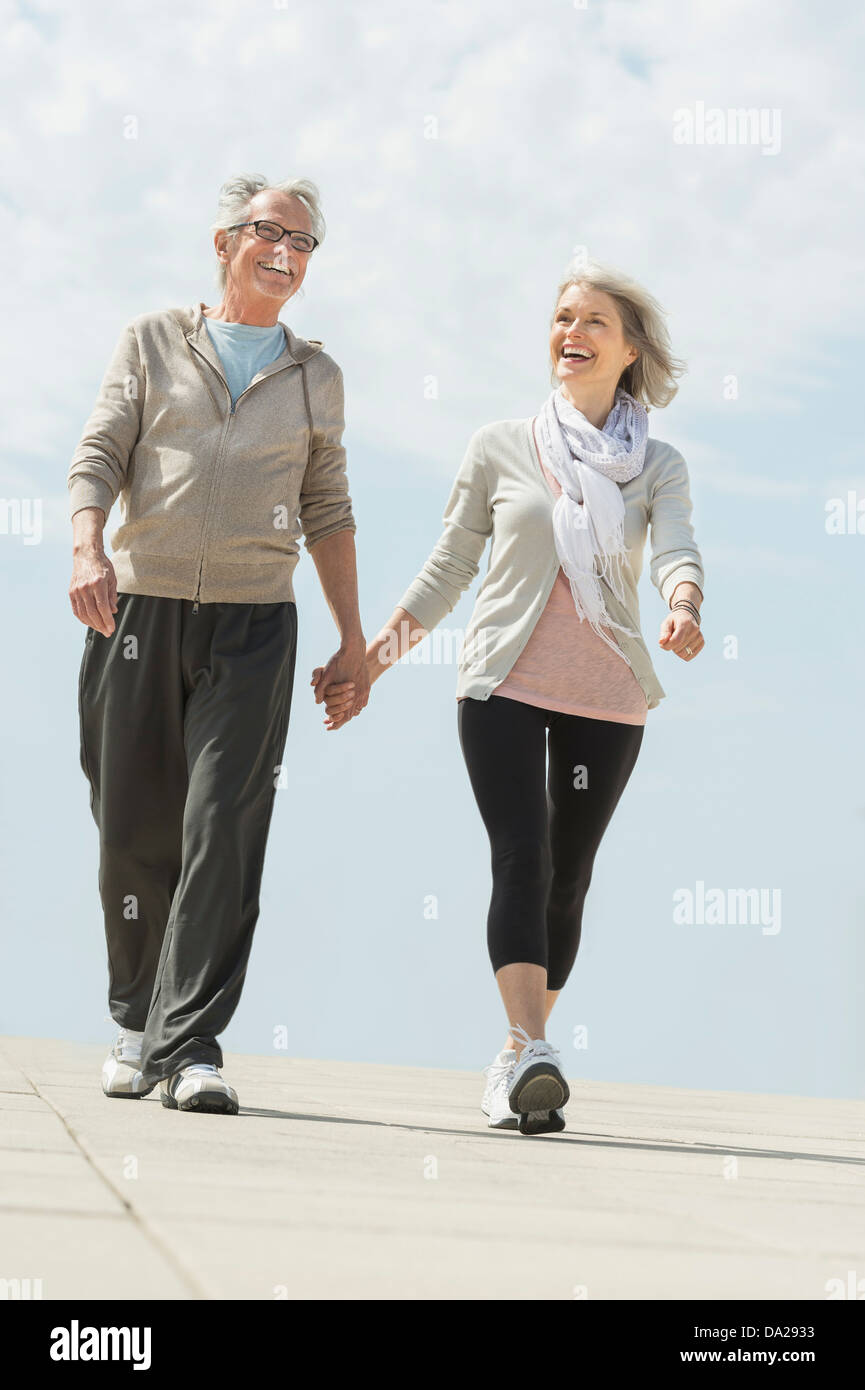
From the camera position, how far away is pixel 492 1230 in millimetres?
2133

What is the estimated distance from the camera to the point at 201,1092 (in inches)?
145

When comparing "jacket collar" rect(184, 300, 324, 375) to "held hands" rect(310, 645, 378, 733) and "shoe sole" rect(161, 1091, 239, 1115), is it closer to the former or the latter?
"held hands" rect(310, 645, 378, 733)

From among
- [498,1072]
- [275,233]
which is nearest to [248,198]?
[275,233]

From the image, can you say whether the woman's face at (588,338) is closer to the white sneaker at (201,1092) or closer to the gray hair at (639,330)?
the gray hair at (639,330)

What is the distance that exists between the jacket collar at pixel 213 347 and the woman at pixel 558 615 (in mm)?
531

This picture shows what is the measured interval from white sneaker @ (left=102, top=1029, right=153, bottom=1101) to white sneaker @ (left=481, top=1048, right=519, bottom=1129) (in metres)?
0.84

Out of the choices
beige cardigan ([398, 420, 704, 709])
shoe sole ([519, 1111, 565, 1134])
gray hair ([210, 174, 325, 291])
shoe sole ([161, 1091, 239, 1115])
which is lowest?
shoe sole ([519, 1111, 565, 1134])

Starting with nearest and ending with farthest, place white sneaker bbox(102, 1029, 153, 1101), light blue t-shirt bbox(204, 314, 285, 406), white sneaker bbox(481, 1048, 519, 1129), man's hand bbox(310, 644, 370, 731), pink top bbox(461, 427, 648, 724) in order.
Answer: white sneaker bbox(481, 1048, 519, 1129) → white sneaker bbox(102, 1029, 153, 1101) → pink top bbox(461, 427, 648, 724) → light blue t-shirt bbox(204, 314, 285, 406) → man's hand bbox(310, 644, 370, 731)

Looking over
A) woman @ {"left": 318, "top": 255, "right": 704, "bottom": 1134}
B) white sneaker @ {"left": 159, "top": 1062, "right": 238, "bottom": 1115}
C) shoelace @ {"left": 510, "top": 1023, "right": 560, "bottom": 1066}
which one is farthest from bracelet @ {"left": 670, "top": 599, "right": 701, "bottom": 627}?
white sneaker @ {"left": 159, "top": 1062, "right": 238, "bottom": 1115}

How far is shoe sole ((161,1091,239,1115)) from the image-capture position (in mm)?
3686
